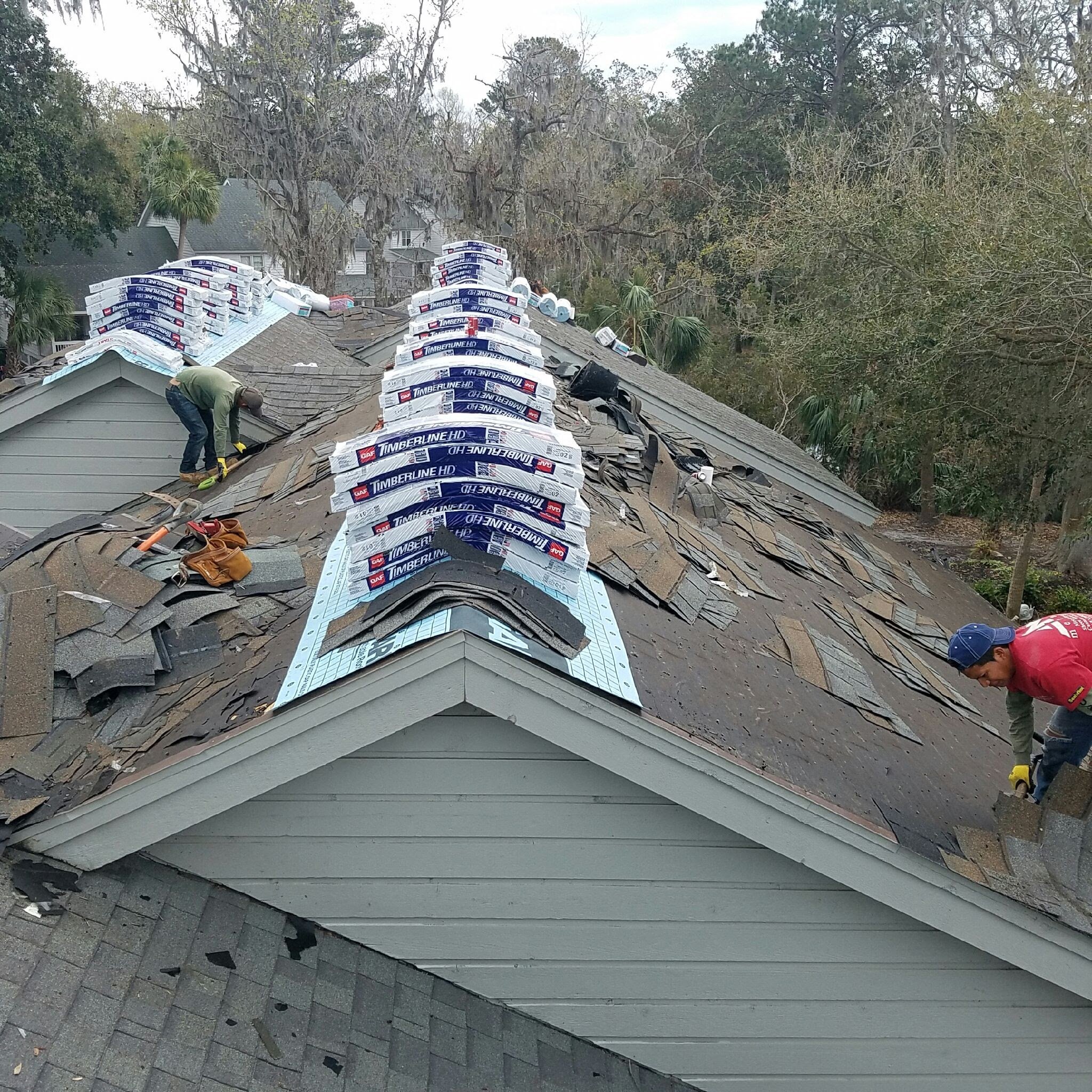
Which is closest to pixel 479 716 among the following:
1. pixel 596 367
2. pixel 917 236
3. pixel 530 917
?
pixel 530 917

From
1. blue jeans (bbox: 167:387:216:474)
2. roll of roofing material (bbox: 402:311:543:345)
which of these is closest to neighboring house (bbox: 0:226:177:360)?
blue jeans (bbox: 167:387:216:474)

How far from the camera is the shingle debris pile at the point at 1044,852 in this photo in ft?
12.3

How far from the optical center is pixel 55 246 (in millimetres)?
43250

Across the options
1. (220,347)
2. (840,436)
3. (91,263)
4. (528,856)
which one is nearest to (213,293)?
(220,347)

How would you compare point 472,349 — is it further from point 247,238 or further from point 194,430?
point 247,238

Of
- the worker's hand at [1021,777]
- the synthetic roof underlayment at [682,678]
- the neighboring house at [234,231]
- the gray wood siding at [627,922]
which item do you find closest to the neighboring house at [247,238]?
the neighboring house at [234,231]

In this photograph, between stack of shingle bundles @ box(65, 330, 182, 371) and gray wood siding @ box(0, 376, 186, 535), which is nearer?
stack of shingle bundles @ box(65, 330, 182, 371)

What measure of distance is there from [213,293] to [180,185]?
97.4 ft

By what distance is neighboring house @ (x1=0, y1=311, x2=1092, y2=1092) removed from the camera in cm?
349

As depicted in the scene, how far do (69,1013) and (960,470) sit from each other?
24766mm

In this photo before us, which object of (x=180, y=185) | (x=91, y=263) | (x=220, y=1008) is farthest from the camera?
(x=91, y=263)

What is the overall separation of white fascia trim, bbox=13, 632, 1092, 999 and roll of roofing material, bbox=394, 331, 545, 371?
3.39 meters

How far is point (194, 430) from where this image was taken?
10.5 meters

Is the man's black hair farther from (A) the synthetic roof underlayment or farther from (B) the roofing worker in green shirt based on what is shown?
(B) the roofing worker in green shirt
